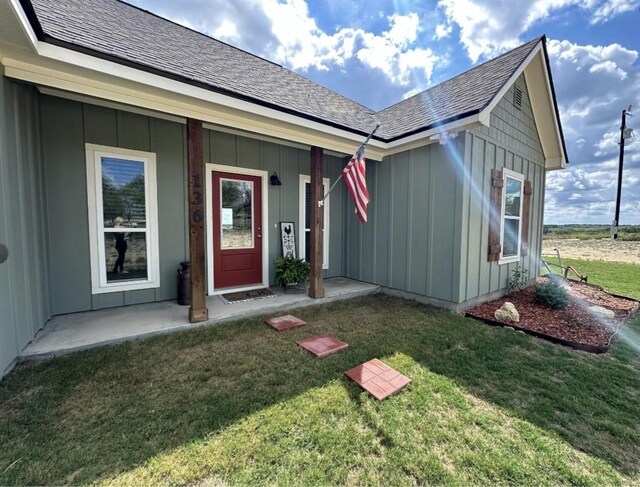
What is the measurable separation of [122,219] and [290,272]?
282cm

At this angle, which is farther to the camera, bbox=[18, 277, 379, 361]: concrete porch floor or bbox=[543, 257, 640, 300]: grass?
bbox=[543, 257, 640, 300]: grass

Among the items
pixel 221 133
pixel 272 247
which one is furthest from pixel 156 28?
pixel 272 247

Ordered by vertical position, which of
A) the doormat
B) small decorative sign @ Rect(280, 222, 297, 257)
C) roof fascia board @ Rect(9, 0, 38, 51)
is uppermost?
roof fascia board @ Rect(9, 0, 38, 51)

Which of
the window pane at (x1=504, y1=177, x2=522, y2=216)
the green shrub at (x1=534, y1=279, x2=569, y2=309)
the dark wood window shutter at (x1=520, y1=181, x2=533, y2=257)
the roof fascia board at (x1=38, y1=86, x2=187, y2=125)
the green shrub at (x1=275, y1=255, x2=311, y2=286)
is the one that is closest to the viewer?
the roof fascia board at (x1=38, y1=86, x2=187, y2=125)

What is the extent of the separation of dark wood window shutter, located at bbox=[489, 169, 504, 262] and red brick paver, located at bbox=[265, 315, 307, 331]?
3779 millimetres

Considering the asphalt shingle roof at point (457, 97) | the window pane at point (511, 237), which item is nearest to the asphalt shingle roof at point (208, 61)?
the asphalt shingle roof at point (457, 97)

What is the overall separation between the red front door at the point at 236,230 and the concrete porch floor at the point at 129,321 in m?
0.64

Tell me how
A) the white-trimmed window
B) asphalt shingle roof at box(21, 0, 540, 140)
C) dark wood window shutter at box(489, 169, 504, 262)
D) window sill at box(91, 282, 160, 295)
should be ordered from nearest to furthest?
asphalt shingle roof at box(21, 0, 540, 140) < the white-trimmed window < window sill at box(91, 282, 160, 295) < dark wood window shutter at box(489, 169, 504, 262)

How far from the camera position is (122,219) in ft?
13.4

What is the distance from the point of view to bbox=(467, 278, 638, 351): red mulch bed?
3584 millimetres

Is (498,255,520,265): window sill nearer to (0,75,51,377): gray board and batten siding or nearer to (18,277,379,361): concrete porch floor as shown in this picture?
(18,277,379,361): concrete porch floor

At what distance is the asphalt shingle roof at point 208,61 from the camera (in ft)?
9.20

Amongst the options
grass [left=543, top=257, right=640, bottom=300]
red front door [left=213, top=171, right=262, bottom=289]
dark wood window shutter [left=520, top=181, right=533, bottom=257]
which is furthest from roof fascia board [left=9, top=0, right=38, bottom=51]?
grass [left=543, top=257, right=640, bottom=300]

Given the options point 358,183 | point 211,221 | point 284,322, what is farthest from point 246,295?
point 358,183
